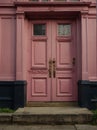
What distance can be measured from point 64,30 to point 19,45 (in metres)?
1.36

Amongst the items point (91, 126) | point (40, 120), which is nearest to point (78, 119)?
point (91, 126)

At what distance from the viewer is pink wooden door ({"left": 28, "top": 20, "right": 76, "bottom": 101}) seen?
8.77m

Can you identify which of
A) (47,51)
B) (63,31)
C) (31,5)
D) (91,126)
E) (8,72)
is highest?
(31,5)

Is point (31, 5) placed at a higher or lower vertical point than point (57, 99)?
higher

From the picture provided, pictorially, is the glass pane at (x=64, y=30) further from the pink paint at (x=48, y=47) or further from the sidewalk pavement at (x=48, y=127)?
the sidewalk pavement at (x=48, y=127)

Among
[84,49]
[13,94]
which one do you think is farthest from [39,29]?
[13,94]

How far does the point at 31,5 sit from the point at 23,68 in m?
1.67

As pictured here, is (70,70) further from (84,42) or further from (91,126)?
(91,126)

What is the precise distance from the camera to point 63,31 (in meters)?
8.94

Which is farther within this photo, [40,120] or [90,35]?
[90,35]

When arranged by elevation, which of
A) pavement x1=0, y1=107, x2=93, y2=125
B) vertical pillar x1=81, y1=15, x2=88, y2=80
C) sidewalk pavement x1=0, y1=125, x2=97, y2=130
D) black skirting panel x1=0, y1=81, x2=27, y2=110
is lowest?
sidewalk pavement x1=0, y1=125, x2=97, y2=130

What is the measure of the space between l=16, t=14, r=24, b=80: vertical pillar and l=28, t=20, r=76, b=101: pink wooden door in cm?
47

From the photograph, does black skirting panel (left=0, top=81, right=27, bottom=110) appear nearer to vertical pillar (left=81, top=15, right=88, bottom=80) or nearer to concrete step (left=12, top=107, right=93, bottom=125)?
concrete step (left=12, top=107, right=93, bottom=125)

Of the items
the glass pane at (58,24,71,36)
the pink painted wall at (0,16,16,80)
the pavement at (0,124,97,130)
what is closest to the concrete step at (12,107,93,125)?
the pavement at (0,124,97,130)
